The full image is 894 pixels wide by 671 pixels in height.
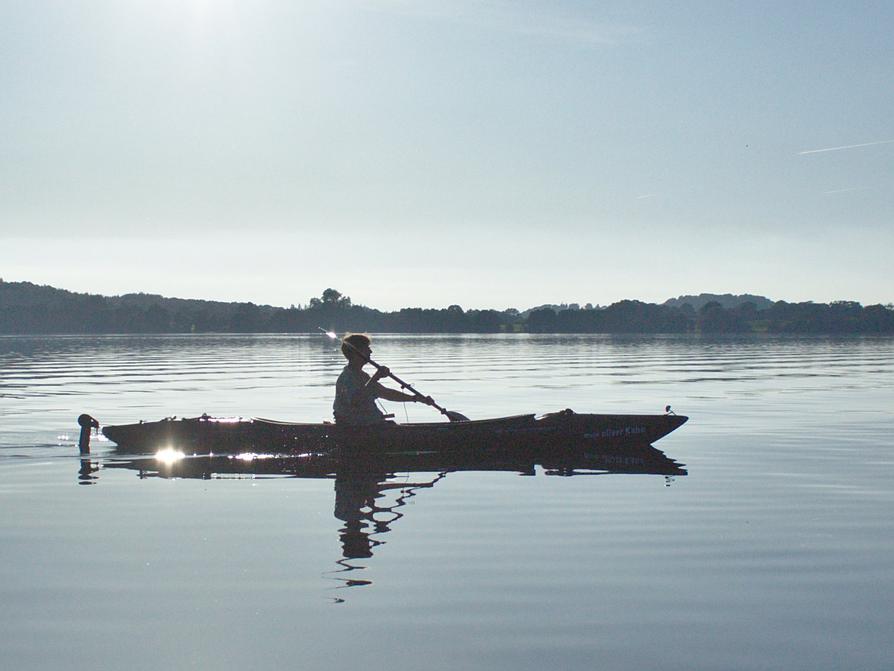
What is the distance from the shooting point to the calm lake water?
835cm

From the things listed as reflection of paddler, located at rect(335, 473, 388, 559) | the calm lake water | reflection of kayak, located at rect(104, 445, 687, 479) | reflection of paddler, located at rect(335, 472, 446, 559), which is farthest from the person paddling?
the calm lake water

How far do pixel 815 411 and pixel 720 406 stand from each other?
3.45 metres

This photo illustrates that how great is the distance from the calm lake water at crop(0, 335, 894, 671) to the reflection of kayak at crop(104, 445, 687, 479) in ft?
1.92

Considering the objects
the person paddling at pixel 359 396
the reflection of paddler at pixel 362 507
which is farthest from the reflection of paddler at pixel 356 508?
the person paddling at pixel 359 396

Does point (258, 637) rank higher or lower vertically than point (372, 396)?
lower

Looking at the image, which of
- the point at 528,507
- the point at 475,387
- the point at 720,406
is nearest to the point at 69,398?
the point at 475,387

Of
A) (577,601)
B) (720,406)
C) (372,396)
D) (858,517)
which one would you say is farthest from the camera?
(720,406)

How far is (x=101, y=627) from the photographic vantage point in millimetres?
8914

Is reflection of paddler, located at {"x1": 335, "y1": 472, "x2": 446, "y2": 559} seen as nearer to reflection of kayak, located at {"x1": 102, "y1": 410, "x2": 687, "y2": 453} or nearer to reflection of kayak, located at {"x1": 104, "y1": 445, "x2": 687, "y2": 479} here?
reflection of kayak, located at {"x1": 104, "y1": 445, "x2": 687, "y2": 479}

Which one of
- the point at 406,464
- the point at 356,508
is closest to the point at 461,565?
the point at 356,508

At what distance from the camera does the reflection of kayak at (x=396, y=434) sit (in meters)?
21.5

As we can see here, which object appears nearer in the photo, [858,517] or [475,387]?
[858,517]

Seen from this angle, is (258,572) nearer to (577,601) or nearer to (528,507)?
(577,601)

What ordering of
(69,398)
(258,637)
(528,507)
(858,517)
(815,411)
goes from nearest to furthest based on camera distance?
(258,637)
(858,517)
(528,507)
(815,411)
(69,398)
